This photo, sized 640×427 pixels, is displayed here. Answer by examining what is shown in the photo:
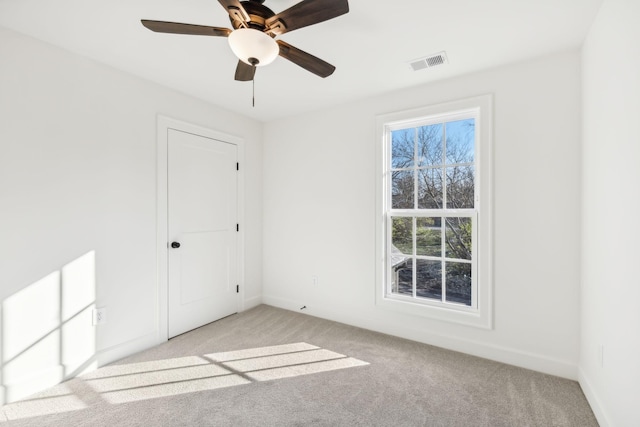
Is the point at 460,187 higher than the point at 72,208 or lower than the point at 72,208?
higher

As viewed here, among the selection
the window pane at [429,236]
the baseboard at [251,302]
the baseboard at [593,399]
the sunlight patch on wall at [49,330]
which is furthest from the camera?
the baseboard at [251,302]

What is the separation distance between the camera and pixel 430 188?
9.48ft

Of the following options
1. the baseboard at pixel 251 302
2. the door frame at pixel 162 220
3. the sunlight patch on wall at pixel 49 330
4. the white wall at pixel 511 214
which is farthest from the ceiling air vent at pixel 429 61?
the baseboard at pixel 251 302

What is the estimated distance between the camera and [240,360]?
2529 millimetres

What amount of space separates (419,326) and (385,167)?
65.5 inches

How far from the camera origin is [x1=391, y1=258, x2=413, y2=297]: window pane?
118 inches

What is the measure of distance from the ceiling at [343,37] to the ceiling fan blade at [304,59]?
0.29m

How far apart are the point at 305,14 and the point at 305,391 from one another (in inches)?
93.2

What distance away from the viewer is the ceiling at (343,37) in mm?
1775

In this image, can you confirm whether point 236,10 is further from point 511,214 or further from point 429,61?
point 511,214

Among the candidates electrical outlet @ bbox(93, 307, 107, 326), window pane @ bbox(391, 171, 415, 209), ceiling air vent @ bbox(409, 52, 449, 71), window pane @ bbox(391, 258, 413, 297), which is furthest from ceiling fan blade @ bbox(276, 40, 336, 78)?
electrical outlet @ bbox(93, 307, 107, 326)

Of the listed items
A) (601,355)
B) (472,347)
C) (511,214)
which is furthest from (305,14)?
(472,347)

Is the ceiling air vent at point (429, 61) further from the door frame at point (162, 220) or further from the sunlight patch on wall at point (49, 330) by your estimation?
the sunlight patch on wall at point (49, 330)

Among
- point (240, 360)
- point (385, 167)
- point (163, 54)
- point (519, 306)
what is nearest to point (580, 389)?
point (519, 306)
